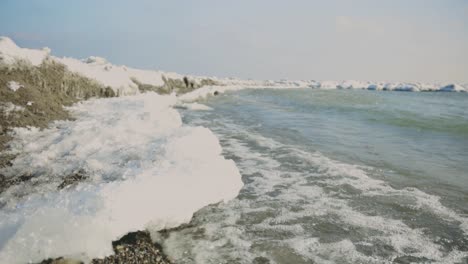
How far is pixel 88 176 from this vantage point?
512 cm

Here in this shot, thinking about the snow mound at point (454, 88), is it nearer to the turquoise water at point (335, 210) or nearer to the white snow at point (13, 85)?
the turquoise water at point (335, 210)

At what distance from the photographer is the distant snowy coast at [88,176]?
333 centimetres

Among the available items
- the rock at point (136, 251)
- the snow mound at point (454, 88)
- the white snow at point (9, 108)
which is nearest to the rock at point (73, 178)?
the rock at point (136, 251)

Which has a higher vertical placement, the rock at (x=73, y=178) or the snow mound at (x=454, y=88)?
the rock at (x=73, y=178)

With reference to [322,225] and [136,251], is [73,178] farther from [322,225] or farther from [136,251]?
[322,225]

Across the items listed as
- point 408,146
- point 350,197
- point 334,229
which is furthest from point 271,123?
point 334,229

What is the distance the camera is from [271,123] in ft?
53.6

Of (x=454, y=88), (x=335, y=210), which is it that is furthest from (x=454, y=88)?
(x=335, y=210)

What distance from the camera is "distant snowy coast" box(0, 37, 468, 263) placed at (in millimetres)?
3330

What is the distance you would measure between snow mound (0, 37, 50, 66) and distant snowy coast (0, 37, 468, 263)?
51 millimetres

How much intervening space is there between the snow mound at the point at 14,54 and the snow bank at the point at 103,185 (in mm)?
3353

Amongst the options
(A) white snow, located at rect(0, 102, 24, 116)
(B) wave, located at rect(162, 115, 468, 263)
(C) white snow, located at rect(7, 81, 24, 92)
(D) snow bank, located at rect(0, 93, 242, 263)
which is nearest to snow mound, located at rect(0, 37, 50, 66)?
(C) white snow, located at rect(7, 81, 24, 92)

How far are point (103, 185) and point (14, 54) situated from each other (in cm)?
825

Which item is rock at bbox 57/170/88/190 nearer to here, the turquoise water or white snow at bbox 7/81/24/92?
the turquoise water
